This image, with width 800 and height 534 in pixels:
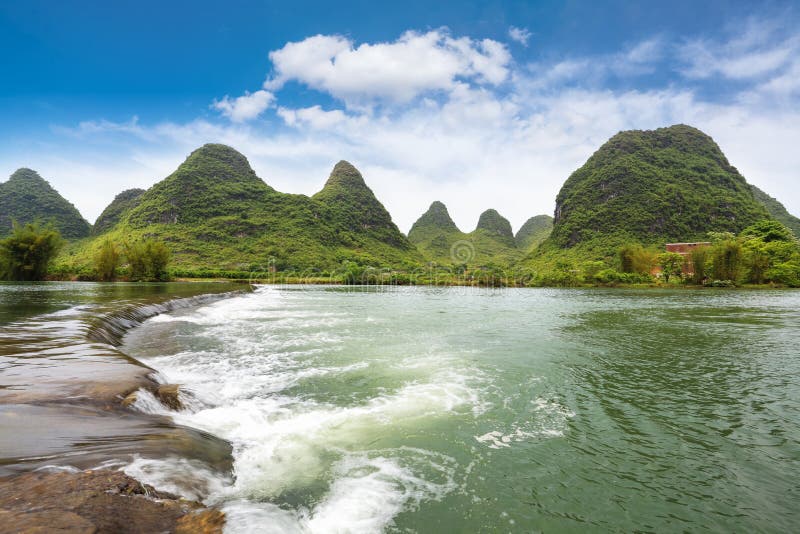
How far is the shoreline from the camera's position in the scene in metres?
2.94

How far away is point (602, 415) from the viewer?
7207 millimetres

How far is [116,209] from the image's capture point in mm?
158125

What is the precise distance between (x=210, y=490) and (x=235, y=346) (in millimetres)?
10624

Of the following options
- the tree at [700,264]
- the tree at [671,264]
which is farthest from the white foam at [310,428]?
the tree at [671,264]

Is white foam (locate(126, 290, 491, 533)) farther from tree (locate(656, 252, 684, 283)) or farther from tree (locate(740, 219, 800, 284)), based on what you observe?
tree (locate(656, 252, 684, 283))

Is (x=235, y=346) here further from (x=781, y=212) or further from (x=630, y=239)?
(x=781, y=212)

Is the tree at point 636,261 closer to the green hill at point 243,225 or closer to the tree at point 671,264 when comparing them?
the tree at point 671,264

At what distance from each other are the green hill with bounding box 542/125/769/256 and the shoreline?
124m

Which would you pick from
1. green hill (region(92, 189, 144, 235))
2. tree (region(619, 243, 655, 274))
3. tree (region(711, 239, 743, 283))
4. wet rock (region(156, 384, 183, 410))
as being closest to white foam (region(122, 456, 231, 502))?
wet rock (region(156, 384, 183, 410))

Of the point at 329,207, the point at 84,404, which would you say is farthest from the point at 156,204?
the point at 84,404

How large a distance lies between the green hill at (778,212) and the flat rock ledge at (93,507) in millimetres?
182914

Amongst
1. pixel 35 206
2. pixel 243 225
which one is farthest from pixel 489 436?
pixel 35 206

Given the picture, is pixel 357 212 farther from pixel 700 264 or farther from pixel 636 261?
pixel 700 264

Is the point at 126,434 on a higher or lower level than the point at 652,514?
higher
